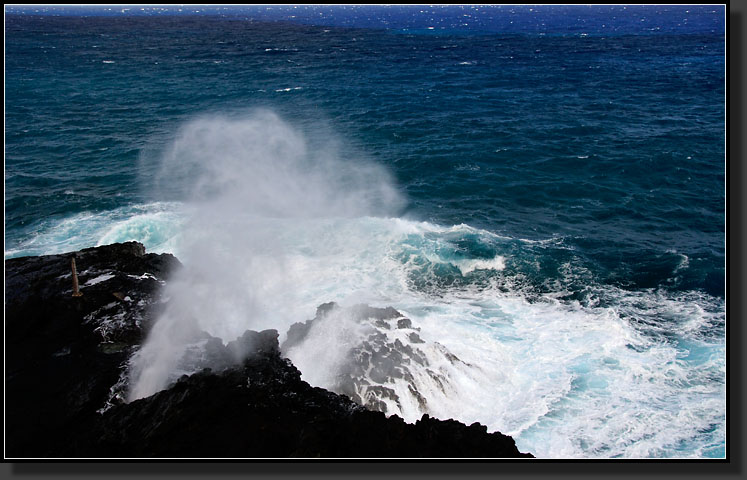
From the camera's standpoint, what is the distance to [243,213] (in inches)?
1550

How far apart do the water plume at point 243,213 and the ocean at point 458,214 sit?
21 cm

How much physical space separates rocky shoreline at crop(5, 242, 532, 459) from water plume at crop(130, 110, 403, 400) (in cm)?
139

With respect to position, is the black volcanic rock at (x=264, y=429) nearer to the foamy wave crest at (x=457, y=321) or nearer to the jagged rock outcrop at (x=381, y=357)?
the foamy wave crest at (x=457, y=321)

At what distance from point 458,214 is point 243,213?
16420 millimetres

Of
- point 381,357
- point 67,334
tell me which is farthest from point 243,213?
point 381,357

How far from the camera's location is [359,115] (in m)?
66.7

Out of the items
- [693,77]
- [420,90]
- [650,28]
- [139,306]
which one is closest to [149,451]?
[139,306]

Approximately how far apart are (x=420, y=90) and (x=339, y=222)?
155 feet

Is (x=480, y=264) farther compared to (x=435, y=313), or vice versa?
(x=480, y=264)

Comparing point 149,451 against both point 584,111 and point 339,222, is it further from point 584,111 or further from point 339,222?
point 584,111

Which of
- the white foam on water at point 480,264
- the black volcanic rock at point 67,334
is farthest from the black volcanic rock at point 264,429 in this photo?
the white foam on water at point 480,264

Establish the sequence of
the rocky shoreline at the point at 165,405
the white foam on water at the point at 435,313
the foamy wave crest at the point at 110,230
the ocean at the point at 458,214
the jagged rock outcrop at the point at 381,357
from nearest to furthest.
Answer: the rocky shoreline at the point at 165,405 → the white foam on water at the point at 435,313 → the jagged rock outcrop at the point at 381,357 → the ocean at the point at 458,214 → the foamy wave crest at the point at 110,230

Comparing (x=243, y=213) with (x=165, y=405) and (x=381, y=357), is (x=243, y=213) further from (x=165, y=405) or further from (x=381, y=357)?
(x=165, y=405)

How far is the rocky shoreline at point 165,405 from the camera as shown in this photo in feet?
51.0
